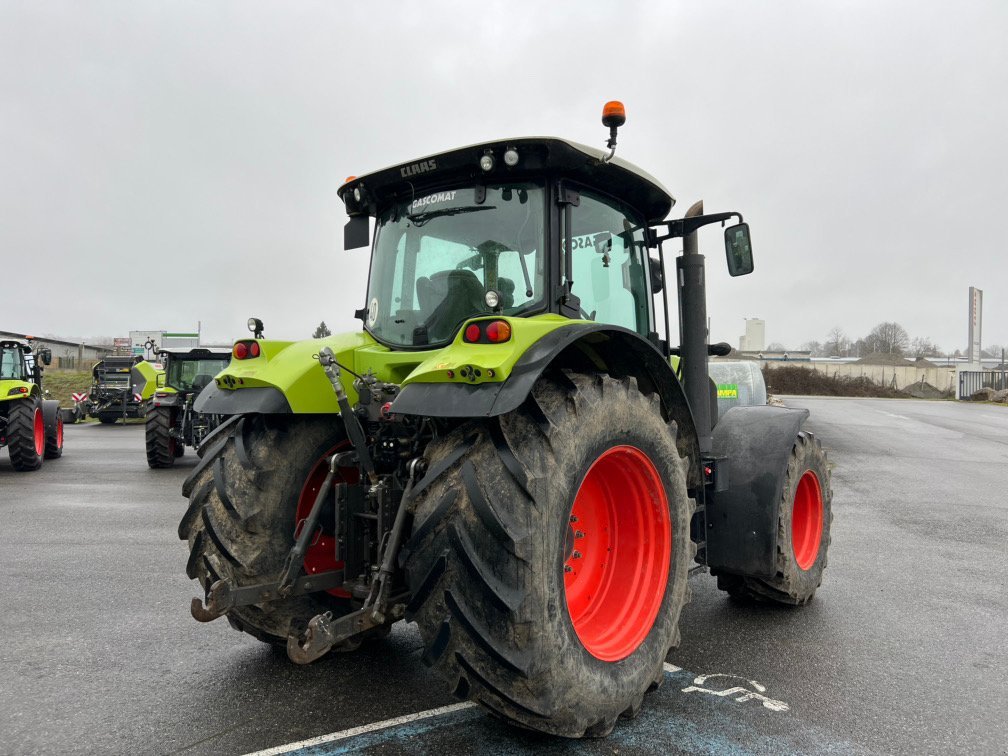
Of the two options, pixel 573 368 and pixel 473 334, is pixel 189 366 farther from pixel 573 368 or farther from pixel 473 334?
pixel 473 334

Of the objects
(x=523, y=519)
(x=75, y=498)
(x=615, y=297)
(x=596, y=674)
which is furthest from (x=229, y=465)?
(x=75, y=498)

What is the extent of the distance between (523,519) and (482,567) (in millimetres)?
212

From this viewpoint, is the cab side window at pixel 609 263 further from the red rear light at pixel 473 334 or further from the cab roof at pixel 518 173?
the red rear light at pixel 473 334

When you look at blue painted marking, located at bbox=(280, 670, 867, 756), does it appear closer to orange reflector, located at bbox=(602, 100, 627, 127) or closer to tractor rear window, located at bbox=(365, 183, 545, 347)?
tractor rear window, located at bbox=(365, 183, 545, 347)

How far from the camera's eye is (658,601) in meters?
3.19

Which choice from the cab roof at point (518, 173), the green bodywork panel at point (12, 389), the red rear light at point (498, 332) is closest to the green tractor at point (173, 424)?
the green bodywork panel at point (12, 389)

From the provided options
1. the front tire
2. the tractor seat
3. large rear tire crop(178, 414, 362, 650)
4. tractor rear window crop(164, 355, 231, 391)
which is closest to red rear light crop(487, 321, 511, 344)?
the tractor seat

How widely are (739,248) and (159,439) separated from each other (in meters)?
11.2

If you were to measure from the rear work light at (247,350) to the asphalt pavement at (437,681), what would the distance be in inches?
60.8

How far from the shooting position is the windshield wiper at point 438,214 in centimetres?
348

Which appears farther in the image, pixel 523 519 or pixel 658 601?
pixel 658 601

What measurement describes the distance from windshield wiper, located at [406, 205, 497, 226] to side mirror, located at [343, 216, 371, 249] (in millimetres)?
407

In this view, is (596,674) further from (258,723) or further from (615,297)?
(615,297)

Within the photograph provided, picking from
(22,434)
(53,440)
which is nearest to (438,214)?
(22,434)
